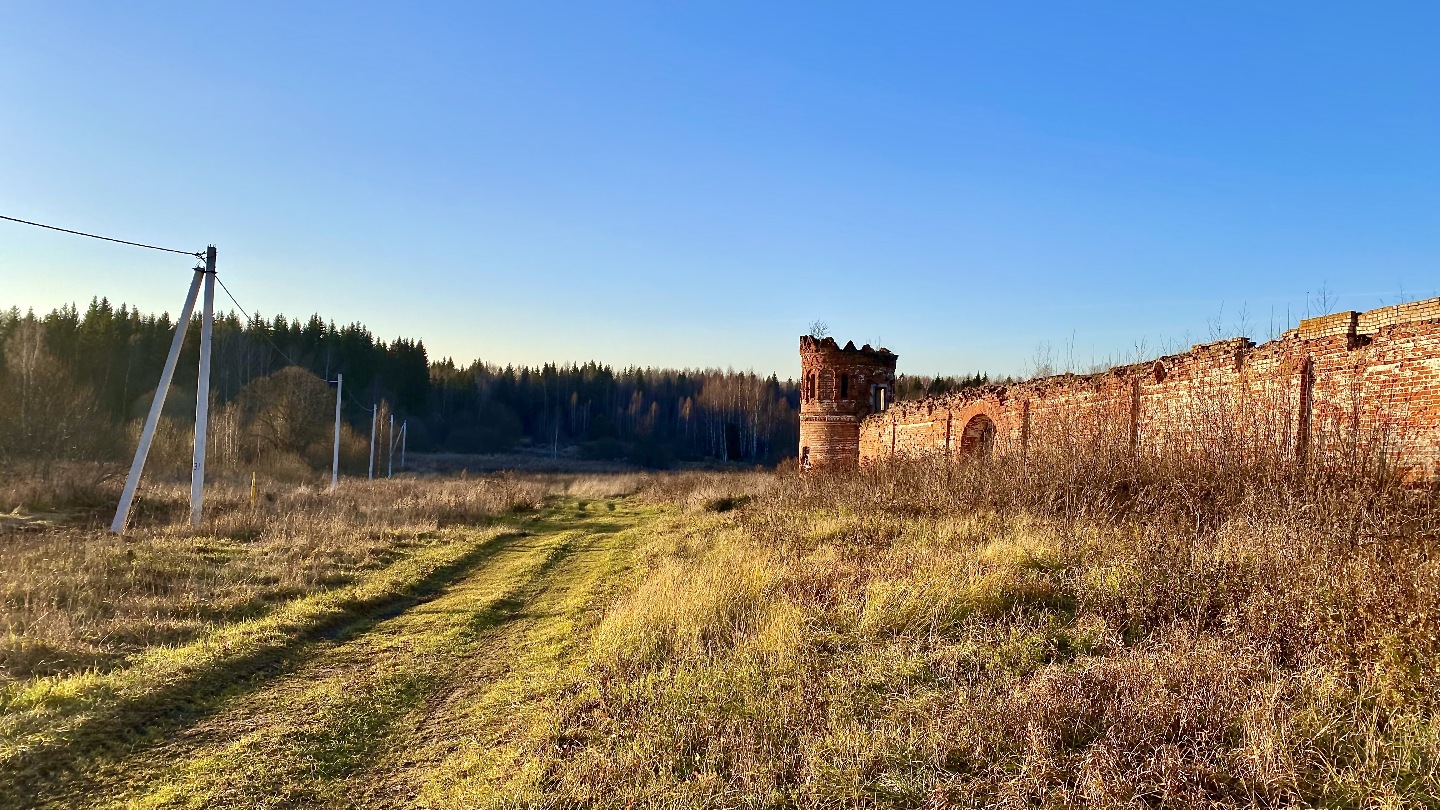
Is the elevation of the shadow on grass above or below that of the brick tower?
below

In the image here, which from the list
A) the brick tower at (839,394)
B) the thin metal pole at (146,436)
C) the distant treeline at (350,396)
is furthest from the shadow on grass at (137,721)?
the distant treeline at (350,396)

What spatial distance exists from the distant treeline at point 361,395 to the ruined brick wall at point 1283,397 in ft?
99.4

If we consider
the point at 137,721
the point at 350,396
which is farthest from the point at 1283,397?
the point at 350,396

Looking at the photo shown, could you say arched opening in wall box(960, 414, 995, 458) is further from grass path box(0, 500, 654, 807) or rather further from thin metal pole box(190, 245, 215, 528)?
thin metal pole box(190, 245, 215, 528)

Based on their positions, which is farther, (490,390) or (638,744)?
(490,390)

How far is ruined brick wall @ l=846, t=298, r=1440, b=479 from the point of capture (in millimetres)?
7453

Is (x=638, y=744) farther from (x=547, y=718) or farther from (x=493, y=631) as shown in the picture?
(x=493, y=631)

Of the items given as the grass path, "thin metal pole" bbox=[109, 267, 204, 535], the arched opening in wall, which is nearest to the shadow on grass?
the grass path

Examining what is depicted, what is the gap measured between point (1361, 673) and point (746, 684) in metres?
3.35

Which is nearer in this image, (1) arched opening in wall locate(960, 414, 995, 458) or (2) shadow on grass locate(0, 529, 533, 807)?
(2) shadow on grass locate(0, 529, 533, 807)

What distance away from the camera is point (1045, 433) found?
44.3ft

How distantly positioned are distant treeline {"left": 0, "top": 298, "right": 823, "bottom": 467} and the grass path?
84.3 ft

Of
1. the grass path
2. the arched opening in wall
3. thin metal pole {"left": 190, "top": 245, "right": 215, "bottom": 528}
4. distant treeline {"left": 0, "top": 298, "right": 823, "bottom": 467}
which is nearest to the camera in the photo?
the grass path

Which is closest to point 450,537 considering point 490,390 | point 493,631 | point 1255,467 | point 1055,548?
point 493,631
